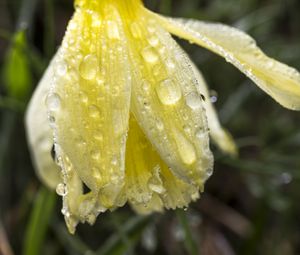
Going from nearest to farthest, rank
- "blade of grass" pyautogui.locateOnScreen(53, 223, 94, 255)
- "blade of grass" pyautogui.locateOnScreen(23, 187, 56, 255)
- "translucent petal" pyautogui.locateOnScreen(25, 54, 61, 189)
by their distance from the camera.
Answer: "translucent petal" pyautogui.locateOnScreen(25, 54, 61, 189), "blade of grass" pyautogui.locateOnScreen(23, 187, 56, 255), "blade of grass" pyautogui.locateOnScreen(53, 223, 94, 255)

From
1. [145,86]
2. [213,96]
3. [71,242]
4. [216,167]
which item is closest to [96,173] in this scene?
[145,86]

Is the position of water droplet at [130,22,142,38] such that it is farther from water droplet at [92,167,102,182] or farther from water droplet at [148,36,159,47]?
water droplet at [92,167,102,182]

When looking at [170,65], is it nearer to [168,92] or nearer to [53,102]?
[168,92]

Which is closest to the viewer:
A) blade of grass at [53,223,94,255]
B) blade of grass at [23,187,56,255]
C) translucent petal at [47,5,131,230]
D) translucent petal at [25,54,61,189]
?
translucent petal at [47,5,131,230]

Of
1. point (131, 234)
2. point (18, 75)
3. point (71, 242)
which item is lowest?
point (71, 242)

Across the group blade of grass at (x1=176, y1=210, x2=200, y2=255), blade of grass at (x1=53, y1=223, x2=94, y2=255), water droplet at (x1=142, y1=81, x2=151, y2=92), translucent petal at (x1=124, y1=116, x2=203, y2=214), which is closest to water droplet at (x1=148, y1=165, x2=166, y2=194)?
translucent petal at (x1=124, y1=116, x2=203, y2=214)

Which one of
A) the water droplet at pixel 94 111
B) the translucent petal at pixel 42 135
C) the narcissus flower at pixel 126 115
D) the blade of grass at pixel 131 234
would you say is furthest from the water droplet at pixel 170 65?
the blade of grass at pixel 131 234
